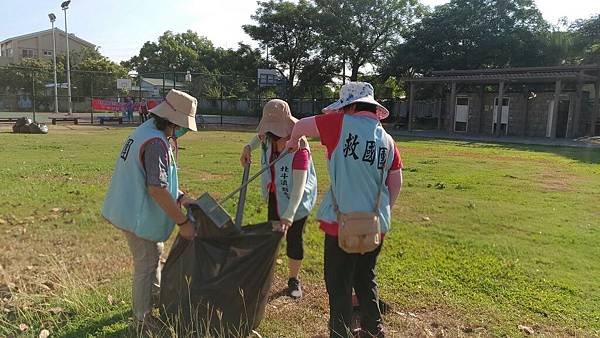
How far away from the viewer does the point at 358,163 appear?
274 cm

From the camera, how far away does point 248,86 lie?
124 feet

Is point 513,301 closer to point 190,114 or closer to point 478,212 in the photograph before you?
point 190,114

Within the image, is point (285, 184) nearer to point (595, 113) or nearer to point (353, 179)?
point (353, 179)

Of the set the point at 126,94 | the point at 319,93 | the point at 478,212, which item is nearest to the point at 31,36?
the point at 126,94

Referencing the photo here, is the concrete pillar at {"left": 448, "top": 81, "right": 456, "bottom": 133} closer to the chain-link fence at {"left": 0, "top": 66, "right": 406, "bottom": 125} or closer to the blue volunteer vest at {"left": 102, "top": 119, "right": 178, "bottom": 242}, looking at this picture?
the chain-link fence at {"left": 0, "top": 66, "right": 406, "bottom": 125}

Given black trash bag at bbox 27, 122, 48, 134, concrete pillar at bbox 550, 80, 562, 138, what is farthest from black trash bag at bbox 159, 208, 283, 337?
concrete pillar at bbox 550, 80, 562, 138

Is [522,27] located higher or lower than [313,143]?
higher

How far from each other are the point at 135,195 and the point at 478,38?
3256 cm

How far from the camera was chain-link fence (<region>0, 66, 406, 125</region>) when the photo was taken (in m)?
34.7

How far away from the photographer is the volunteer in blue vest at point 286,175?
358 centimetres

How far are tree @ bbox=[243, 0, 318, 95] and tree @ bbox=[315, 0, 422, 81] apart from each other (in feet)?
4.22

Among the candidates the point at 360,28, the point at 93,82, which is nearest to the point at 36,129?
the point at 93,82

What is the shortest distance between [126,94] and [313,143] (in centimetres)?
2235

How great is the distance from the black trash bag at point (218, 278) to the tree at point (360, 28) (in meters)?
34.0
